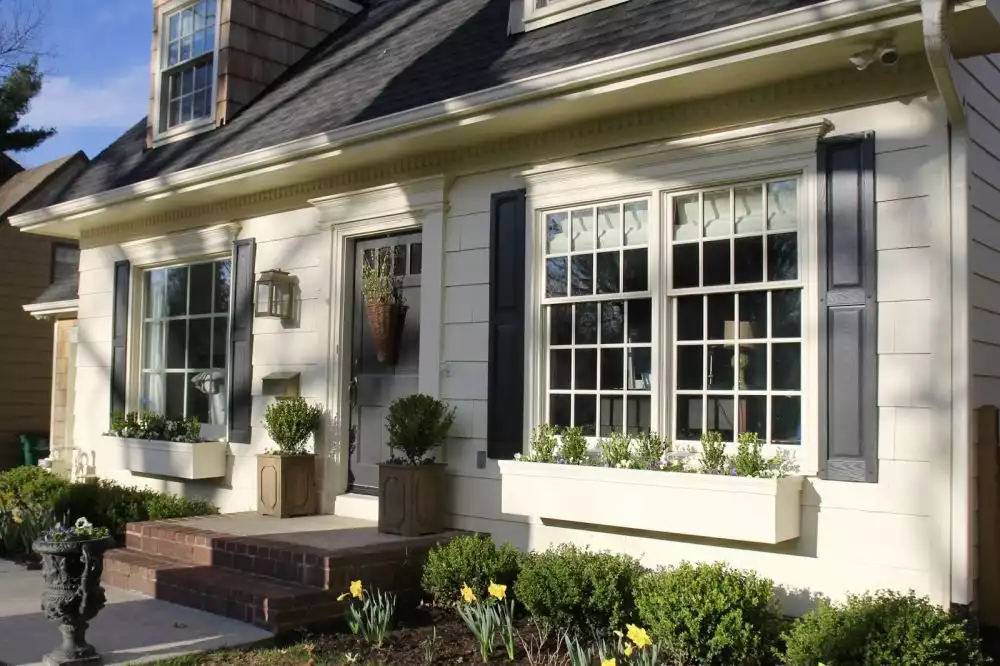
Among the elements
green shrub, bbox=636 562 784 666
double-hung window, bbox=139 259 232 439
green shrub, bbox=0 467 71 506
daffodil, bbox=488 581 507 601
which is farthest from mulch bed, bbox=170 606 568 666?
green shrub, bbox=0 467 71 506

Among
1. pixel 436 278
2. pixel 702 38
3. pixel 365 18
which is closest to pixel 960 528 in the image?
pixel 702 38

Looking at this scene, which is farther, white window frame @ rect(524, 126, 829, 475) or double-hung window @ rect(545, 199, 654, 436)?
double-hung window @ rect(545, 199, 654, 436)

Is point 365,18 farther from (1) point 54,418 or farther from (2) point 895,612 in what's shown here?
(2) point 895,612

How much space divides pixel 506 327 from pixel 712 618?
2.52m

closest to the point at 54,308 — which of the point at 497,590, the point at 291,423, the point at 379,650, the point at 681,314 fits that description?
the point at 291,423

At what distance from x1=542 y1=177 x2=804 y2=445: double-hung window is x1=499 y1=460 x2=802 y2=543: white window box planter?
0.41 m

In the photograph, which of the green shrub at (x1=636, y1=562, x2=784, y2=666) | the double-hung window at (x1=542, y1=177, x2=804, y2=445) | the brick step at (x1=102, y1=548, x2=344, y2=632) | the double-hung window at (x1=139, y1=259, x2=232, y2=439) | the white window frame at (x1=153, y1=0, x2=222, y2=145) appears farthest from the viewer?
the white window frame at (x1=153, y1=0, x2=222, y2=145)

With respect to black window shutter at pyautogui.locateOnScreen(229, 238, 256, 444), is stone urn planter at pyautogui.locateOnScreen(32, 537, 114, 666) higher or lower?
lower

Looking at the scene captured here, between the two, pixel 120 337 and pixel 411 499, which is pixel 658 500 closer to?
pixel 411 499

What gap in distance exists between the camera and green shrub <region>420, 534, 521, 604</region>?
18.0ft

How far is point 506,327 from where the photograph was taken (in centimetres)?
633

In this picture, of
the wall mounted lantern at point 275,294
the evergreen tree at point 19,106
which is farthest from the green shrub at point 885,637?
the evergreen tree at point 19,106

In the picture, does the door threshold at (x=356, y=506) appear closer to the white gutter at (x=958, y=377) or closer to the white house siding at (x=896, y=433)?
the white house siding at (x=896, y=433)

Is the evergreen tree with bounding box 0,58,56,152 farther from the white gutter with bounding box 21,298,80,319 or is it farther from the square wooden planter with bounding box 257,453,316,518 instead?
the square wooden planter with bounding box 257,453,316,518
